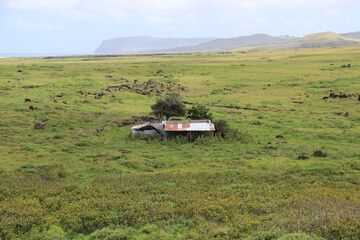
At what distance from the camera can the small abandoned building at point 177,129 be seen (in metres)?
28.1

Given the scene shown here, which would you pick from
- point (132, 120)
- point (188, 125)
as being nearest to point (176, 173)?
point (188, 125)

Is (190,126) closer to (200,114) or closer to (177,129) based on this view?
(177,129)

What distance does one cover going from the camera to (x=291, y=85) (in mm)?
61875

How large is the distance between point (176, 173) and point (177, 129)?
904cm

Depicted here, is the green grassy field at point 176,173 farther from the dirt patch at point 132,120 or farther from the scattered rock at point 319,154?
the dirt patch at point 132,120

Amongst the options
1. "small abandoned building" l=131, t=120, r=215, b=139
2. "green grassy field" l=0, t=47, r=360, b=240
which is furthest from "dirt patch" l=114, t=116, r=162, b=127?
"small abandoned building" l=131, t=120, r=215, b=139

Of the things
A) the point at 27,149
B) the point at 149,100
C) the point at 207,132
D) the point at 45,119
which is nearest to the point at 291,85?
the point at 149,100

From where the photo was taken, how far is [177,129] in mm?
28094

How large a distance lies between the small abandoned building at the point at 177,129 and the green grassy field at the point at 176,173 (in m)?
0.96

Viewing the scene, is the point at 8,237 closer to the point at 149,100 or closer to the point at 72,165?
the point at 72,165

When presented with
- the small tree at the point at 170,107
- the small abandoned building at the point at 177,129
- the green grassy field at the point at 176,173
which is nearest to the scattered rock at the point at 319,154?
the green grassy field at the point at 176,173

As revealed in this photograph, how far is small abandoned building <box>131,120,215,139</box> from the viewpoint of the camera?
92.1ft

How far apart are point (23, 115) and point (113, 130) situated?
36.0 ft

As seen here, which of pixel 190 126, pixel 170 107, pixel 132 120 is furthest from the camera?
pixel 132 120
